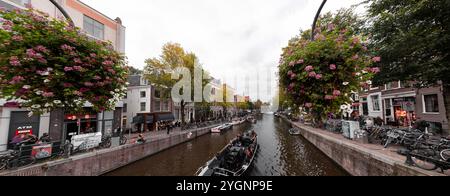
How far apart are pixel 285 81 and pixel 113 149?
1167cm

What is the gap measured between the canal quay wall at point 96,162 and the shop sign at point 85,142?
120 cm

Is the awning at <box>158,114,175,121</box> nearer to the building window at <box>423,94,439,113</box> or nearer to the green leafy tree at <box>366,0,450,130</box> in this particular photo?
the green leafy tree at <box>366,0,450,130</box>

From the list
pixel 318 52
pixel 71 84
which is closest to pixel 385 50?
pixel 318 52

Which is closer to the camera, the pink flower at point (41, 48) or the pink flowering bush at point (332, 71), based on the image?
the pink flowering bush at point (332, 71)

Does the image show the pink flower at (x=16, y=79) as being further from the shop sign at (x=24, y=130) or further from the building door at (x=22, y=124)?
the shop sign at (x=24, y=130)

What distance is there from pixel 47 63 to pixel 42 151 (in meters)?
4.47

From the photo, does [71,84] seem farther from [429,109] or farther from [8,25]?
[429,109]

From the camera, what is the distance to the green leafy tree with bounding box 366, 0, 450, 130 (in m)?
7.41

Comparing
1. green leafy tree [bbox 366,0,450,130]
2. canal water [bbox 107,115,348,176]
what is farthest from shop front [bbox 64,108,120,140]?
green leafy tree [bbox 366,0,450,130]

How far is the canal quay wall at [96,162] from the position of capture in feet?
23.0

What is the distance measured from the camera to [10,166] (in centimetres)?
670

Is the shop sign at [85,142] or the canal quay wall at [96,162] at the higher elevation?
the shop sign at [85,142]

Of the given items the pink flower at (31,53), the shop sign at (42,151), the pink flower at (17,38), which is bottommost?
the shop sign at (42,151)

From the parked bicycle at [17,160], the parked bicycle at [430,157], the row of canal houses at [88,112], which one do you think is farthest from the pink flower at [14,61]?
the parked bicycle at [430,157]
